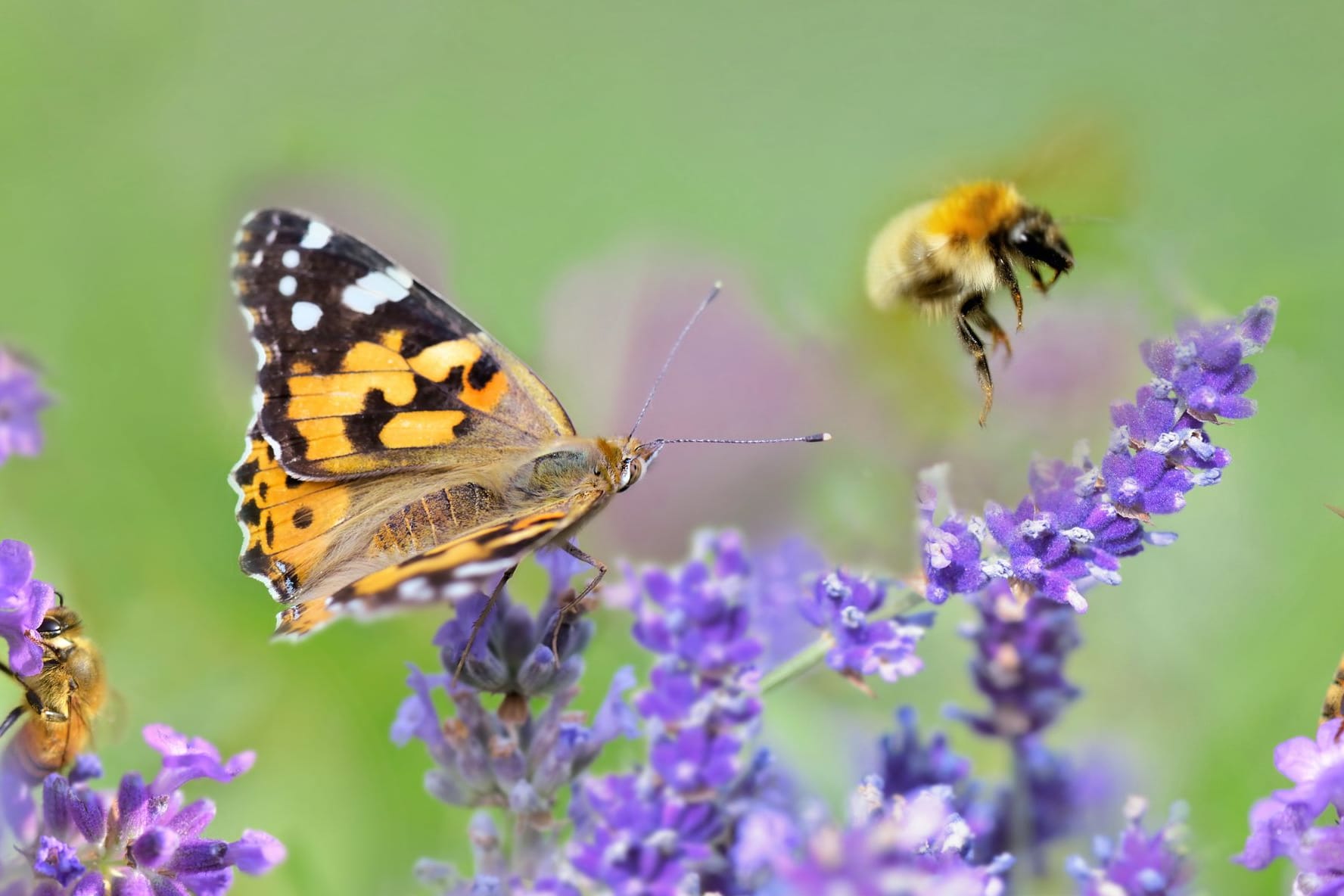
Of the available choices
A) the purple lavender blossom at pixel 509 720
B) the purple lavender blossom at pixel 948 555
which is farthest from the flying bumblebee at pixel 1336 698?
the purple lavender blossom at pixel 509 720

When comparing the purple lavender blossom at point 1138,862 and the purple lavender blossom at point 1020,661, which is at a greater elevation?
the purple lavender blossom at point 1020,661

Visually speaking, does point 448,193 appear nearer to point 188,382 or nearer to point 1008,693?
point 188,382

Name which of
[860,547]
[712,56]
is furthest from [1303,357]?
[712,56]

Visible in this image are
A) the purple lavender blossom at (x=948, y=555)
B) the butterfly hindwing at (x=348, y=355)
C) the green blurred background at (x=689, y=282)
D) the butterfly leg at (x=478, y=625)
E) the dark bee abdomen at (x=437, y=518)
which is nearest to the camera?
the purple lavender blossom at (x=948, y=555)

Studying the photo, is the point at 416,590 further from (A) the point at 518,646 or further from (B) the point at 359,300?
(B) the point at 359,300

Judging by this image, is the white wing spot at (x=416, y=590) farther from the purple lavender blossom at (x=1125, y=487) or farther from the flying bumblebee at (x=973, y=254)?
the flying bumblebee at (x=973, y=254)

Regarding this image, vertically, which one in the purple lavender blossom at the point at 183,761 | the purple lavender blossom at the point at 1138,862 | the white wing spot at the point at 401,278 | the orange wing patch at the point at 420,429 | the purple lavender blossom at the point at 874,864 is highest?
the white wing spot at the point at 401,278

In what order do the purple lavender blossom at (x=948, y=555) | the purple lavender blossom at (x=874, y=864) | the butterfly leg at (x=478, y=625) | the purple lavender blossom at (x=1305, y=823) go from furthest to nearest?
the butterfly leg at (x=478, y=625)
the purple lavender blossom at (x=948, y=555)
the purple lavender blossom at (x=1305, y=823)
the purple lavender blossom at (x=874, y=864)
